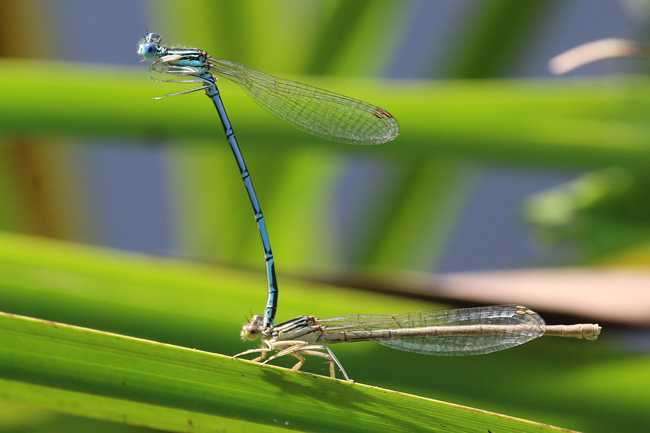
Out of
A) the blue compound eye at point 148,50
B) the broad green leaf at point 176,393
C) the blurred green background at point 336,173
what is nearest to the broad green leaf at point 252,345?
the blurred green background at point 336,173

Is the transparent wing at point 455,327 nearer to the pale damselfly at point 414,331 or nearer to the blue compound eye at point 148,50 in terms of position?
the pale damselfly at point 414,331

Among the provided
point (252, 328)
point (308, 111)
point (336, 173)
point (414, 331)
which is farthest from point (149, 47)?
point (336, 173)

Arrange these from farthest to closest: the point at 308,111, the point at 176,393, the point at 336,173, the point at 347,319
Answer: the point at 336,173 < the point at 347,319 < the point at 308,111 < the point at 176,393

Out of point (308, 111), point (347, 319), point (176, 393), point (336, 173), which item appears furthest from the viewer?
point (336, 173)

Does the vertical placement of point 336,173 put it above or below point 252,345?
above

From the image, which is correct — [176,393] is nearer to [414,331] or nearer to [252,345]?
[252,345]

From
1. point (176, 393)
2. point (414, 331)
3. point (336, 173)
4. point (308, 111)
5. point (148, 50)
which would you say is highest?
point (336, 173)

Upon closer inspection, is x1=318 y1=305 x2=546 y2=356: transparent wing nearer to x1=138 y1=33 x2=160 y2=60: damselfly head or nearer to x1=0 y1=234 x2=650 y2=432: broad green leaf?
x1=0 y1=234 x2=650 y2=432: broad green leaf

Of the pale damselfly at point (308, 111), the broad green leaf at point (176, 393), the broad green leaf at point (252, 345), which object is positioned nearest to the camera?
the broad green leaf at point (176, 393)
